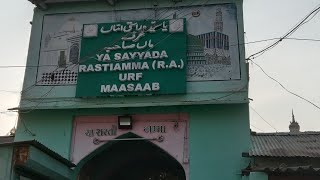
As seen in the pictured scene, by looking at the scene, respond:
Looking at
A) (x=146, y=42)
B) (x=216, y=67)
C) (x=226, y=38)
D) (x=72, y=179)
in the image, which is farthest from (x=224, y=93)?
(x=72, y=179)

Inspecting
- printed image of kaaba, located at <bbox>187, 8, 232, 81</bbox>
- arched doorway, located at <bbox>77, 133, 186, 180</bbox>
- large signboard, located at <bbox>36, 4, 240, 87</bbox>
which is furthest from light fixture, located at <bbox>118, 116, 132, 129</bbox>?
printed image of kaaba, located at <bbox>187, 8, 232, 81</bbox>

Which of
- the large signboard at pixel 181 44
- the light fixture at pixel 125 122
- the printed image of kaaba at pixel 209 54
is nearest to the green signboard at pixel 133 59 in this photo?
the large signboard at pixel 181 44

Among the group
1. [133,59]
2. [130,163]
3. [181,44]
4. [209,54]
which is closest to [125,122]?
[133,59]

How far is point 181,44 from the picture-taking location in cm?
1042

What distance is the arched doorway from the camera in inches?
416

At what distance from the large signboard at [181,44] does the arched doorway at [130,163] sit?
1.78 meters

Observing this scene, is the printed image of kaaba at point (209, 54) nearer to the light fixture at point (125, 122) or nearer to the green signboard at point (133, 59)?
the green signboard at point (133, 59)

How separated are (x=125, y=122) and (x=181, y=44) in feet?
7.11

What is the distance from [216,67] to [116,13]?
285 cm

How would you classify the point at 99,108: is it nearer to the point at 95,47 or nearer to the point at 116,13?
the point at 95,47

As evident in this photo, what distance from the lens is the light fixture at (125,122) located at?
10.2 metres

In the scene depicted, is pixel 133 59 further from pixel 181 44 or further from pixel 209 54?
pixel 209 54

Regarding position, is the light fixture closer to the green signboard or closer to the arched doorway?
the arched doorway

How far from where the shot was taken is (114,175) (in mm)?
11820
